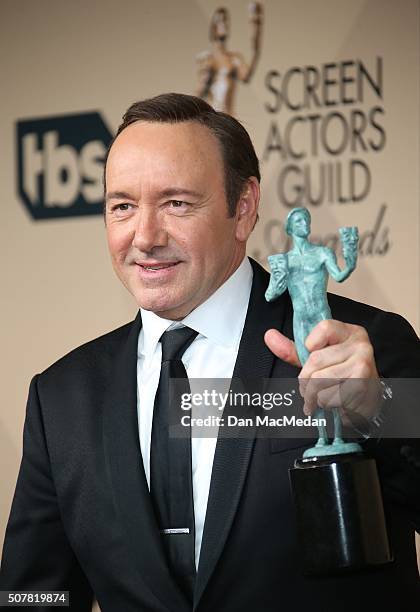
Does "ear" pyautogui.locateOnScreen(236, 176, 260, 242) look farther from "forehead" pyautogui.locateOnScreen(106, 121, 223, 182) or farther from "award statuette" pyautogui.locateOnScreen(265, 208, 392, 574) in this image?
"award statuette" pyautogui.locateOnScreen(265, 208, 392, 574)

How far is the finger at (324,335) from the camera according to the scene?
3.92 ft

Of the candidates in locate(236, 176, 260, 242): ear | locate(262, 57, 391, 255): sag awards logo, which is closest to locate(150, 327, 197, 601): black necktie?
locate(236, 176, 260, 242): ear

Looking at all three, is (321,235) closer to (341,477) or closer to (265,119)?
(265,119)

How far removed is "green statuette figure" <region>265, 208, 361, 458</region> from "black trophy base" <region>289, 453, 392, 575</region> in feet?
0.07

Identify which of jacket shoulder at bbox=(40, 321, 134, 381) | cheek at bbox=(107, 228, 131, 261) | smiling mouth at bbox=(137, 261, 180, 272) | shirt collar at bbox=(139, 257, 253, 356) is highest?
cheek at bbox=(107, 228, 131, 261)

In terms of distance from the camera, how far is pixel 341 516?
121cm

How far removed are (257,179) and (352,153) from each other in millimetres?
1156

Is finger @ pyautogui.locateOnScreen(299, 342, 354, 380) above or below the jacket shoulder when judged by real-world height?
below

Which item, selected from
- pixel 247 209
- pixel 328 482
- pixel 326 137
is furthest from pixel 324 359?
pixel 326 137

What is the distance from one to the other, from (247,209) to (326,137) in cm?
122

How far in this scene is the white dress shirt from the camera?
67.4 inches

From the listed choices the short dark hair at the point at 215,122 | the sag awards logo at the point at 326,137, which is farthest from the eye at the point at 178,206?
the sag awards logo at the point at 326,137

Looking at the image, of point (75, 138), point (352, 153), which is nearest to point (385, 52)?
point (352, 153)

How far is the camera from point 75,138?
3354 millimetres
